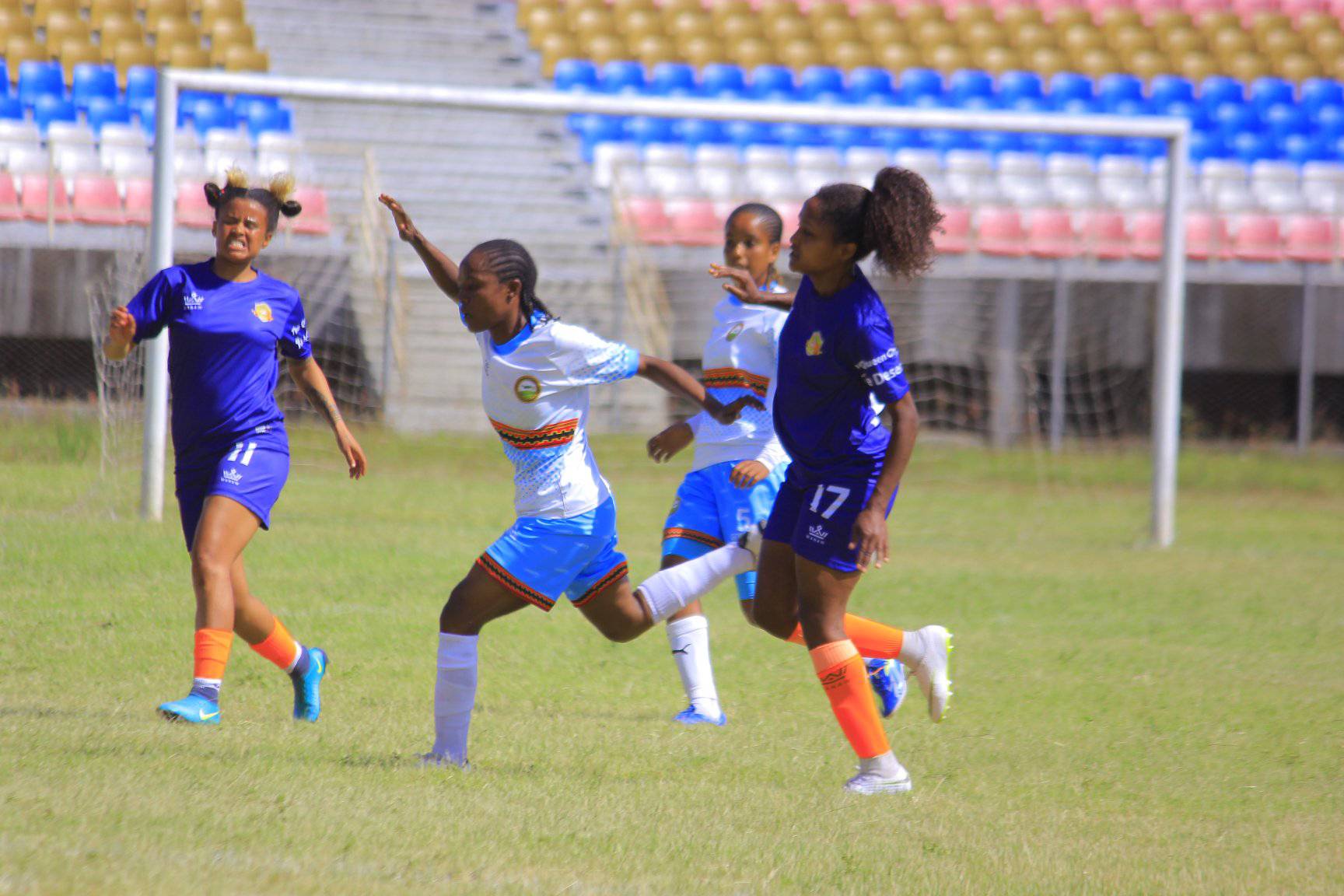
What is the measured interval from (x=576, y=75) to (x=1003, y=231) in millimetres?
6052

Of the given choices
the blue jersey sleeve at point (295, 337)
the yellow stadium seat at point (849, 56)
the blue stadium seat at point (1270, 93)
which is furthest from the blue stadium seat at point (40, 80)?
the blue stadium seat at point (1270, 93)

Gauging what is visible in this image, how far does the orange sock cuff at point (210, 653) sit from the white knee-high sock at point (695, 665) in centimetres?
173

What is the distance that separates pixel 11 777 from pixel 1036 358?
44.7ft

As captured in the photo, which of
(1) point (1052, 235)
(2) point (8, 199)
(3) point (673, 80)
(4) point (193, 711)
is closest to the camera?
(4) point (193, 711)

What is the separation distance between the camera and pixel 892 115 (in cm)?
1088

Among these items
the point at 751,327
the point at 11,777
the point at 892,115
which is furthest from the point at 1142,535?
the point at 11,777

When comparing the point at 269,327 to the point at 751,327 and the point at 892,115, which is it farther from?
the point at 892,115

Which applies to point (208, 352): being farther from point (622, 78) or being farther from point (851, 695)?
point (622, 78)

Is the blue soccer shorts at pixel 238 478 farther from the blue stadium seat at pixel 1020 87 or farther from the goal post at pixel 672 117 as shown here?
the blue stadium seat at pixel 1020 87

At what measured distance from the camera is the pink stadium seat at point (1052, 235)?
53.0ft

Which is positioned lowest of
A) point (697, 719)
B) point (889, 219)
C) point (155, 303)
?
point (697, 719)

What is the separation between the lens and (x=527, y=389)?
455 cm

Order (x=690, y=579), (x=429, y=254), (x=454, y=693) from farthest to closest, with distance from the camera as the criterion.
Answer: (x=690, y=579), (x=429, y=254), (x=454, y=693)

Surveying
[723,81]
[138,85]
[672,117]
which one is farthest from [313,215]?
[723,81]
